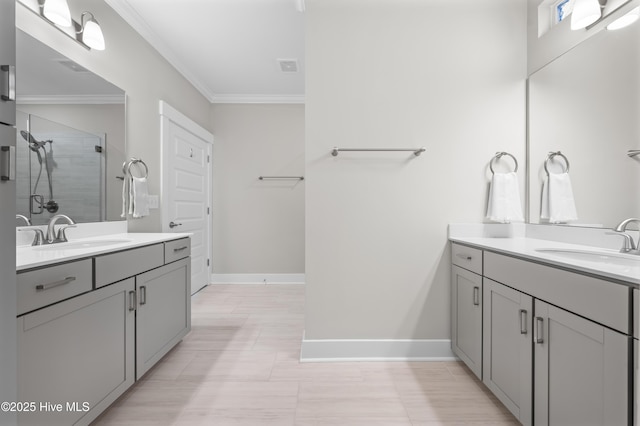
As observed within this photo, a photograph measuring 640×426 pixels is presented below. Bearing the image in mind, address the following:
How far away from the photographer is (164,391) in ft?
6.07

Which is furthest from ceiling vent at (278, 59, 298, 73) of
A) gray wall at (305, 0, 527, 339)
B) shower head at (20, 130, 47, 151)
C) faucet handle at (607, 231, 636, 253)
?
faucet handle at (607, 231, 636, 253)

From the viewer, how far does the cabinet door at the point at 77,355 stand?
116cm

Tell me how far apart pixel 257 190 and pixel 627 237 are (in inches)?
148

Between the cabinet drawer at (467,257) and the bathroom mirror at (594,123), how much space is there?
569 mm

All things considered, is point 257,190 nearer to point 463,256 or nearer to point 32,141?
point 32,141

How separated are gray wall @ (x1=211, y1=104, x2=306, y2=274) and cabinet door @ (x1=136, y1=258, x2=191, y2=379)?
6.49 ft

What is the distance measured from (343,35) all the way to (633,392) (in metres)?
2.26

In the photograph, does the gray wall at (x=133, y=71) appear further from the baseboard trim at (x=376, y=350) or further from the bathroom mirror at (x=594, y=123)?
the bathroom mirror at (x=594, y=123)

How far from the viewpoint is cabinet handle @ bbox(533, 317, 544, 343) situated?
134cm

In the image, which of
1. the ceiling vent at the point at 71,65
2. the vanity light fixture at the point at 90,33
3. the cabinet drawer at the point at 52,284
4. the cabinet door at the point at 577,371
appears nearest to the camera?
the cabinet door at the point at 577,371

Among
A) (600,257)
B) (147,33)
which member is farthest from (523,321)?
(147,33)

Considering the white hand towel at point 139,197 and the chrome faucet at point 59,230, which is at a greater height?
the white hand towel at point 139,197

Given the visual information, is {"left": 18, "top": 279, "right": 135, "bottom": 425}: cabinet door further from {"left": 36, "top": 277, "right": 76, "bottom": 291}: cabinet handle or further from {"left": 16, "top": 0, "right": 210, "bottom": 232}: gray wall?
{"left": 16, "top": 0, "right": 210, "bottom": 232}: gray wall

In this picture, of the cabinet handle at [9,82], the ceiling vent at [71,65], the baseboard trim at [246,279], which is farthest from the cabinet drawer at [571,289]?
Result: the baseboard trim at [246,279]
